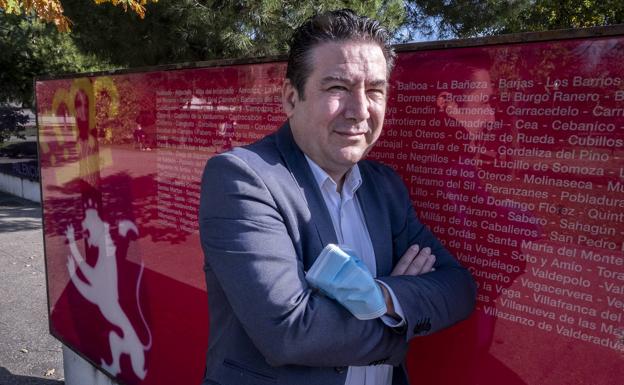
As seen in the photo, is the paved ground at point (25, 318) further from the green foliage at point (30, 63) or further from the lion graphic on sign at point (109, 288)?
the green foliage at point (30, 63)

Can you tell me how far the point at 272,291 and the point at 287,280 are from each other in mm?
49

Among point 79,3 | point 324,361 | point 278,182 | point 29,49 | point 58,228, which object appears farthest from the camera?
point 29,49

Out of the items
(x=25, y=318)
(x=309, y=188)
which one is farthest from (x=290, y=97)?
(x=25, y=318)

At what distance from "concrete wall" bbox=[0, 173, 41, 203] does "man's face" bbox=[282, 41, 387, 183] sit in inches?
502

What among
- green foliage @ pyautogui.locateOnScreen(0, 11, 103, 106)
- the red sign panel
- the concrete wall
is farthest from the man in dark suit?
the concrete wall

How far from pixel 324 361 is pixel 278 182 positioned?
47cm

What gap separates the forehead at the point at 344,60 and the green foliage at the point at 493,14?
22.2ft

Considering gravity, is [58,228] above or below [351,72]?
below

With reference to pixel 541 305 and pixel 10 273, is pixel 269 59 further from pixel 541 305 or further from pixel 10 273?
pixel 10 273

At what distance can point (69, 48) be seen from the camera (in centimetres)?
1329

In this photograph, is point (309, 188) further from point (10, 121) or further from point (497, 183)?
point (10, 121)

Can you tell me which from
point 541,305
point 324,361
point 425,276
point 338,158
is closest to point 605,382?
point 541,305

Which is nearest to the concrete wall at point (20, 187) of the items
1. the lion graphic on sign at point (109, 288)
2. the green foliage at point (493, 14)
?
the green foliage at point (493, 14)

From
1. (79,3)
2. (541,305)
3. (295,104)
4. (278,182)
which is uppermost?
(79,3)
